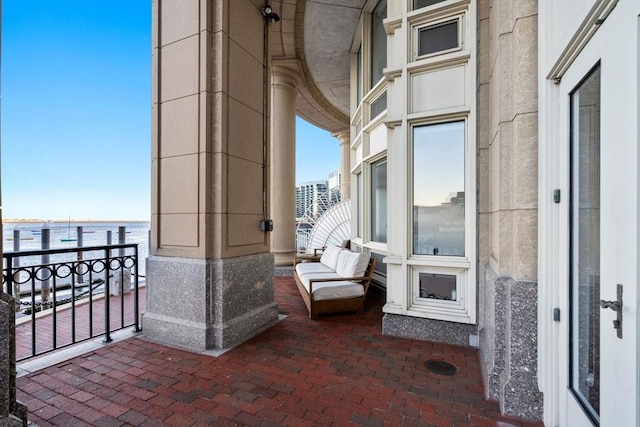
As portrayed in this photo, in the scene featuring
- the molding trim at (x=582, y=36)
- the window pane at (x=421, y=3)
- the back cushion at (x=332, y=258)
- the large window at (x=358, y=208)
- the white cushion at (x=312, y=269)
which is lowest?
the white cushion at (x=312, y=269)

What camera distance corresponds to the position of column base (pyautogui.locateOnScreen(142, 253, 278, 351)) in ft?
11.2

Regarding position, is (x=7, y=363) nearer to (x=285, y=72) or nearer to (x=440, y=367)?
(x=440, y=367)

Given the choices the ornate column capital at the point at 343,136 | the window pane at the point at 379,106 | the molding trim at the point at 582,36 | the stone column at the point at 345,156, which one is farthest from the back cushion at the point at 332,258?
the ornate column capital at the point at 343,136

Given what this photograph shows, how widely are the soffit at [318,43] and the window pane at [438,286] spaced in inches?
212

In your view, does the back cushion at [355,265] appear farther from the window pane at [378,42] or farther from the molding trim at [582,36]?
the molding trim at [582,36]

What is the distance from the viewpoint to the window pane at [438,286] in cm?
372

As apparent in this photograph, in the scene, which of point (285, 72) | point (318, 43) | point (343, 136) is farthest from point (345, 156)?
point (318, 43)

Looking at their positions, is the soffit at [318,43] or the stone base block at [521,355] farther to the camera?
the soffit at [318,43]

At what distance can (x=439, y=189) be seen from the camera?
3.86 meters

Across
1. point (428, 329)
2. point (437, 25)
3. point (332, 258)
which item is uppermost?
point (437, 25)

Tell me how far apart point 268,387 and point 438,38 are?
14.6 ft

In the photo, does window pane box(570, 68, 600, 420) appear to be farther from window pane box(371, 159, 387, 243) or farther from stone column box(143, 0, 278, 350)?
window pane box(371, 159, 387, 243)

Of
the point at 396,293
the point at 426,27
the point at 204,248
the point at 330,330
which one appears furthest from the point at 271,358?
the point at 426,27

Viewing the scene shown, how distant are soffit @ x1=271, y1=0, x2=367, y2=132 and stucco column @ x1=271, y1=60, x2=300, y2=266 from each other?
1.38 ft
